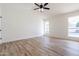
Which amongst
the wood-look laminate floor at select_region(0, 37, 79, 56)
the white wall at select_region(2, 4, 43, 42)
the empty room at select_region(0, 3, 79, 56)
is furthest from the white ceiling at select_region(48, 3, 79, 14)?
the wood-look laminate floor at select_region(0, 37, 79, 56)

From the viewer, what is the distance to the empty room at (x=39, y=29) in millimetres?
2314

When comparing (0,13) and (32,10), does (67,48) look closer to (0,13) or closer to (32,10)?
(32,10)

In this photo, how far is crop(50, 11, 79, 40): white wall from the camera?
8.02 feet

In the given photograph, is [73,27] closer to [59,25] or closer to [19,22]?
[59,25]

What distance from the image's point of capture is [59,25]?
253 cm

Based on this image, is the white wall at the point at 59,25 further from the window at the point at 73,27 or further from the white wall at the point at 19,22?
the white wall at the point at 19,22

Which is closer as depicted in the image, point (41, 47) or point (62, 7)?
point (62, 7)

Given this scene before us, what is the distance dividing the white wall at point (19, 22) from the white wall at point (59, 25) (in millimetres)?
249

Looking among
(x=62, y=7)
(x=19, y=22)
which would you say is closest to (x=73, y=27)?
(x=62, y=7)

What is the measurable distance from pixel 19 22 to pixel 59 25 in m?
0.80

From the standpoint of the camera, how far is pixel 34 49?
8.03ft

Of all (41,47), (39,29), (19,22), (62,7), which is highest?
(62,7)

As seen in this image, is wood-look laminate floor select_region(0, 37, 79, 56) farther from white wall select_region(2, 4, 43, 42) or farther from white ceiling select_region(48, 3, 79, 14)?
white ceiling select_region(48, 3, 79, 14)

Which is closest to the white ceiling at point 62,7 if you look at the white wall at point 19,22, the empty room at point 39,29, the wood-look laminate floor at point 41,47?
the empty room at point 39,29
